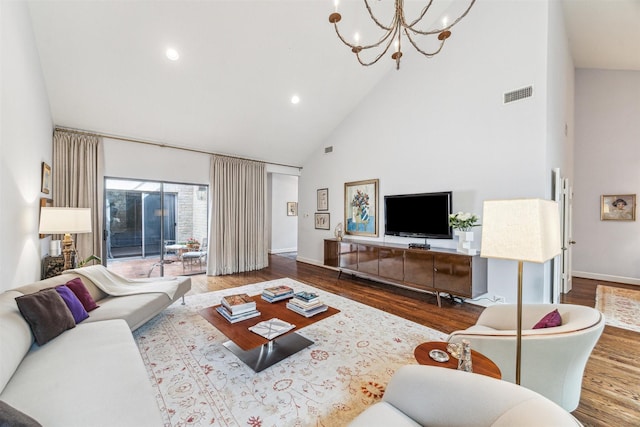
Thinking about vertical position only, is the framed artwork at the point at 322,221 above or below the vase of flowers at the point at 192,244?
above

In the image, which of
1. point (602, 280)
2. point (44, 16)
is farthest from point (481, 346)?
point (602, 280)

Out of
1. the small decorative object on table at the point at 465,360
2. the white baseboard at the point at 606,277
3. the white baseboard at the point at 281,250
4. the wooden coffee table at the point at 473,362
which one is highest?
the small decorative object on table at the point at 465,360

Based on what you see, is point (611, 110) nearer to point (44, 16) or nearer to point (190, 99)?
point (190, 99)

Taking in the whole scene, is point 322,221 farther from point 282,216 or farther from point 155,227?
point 155,227

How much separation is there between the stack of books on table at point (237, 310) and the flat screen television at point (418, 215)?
9.72 feet

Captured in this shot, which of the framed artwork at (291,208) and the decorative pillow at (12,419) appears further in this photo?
the framed artwork at (291,208)

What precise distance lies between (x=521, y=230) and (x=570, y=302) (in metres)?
3.99

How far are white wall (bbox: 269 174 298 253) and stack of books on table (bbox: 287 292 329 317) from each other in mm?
6320

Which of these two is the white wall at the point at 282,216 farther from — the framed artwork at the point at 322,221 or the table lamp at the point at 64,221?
the table lamp at the point at 64,221

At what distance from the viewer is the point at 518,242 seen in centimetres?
123

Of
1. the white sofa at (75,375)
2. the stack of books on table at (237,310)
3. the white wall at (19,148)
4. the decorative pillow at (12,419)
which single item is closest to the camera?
the decorative pillow at (12,419)

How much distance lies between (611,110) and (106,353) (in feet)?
27.1

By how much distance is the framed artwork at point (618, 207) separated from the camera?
4.81 metres

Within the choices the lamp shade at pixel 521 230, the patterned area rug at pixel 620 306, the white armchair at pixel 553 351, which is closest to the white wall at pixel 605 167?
the patterned area rug at pixel 620 306
